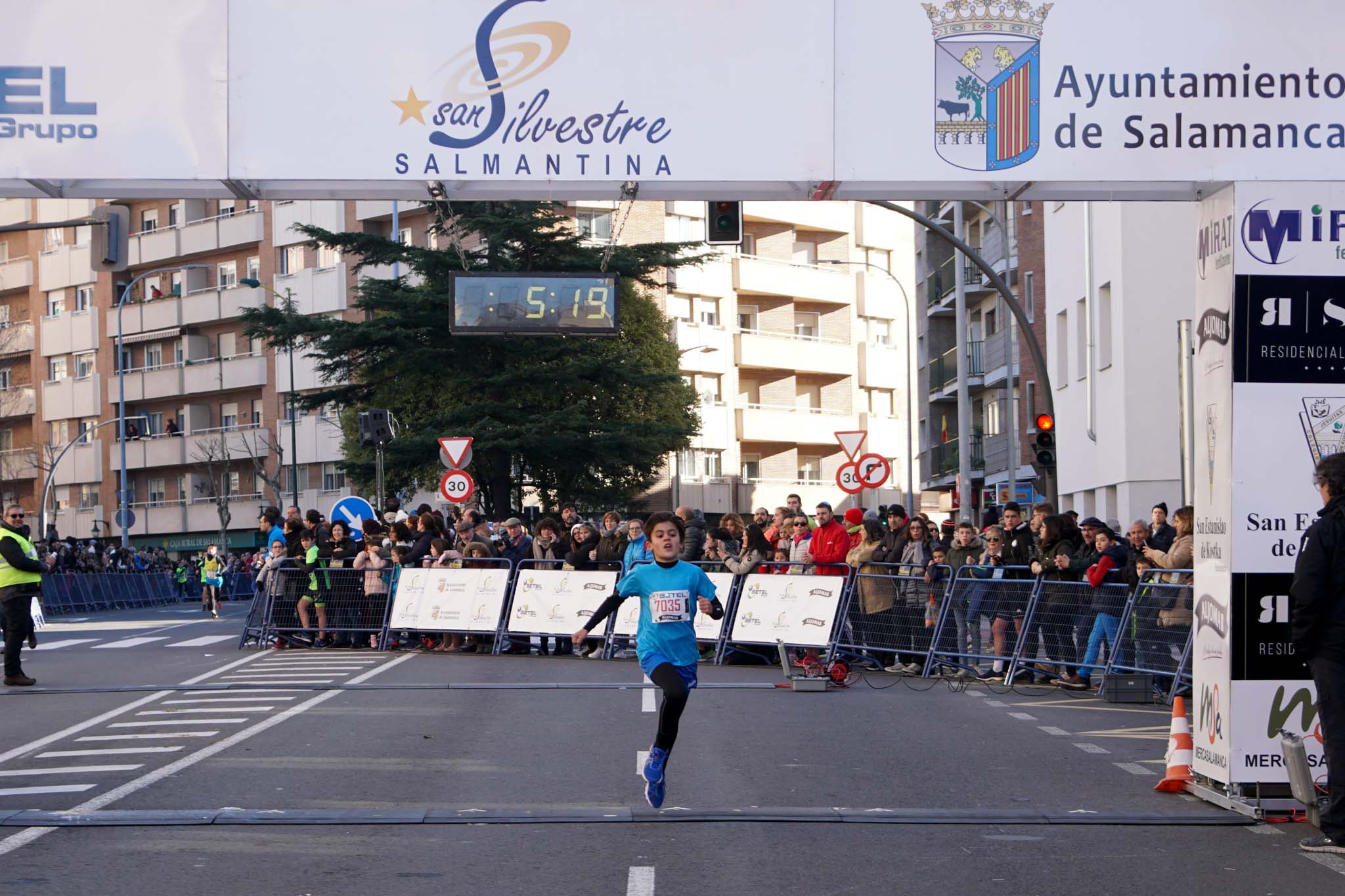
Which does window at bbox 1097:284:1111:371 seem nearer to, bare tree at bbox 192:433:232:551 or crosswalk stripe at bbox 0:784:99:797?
crosswalk stripe at bbox 0:784:99:797

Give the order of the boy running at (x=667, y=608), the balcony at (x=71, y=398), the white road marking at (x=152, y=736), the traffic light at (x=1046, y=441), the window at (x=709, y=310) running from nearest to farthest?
1. the boy running at (x=667, y=608)
2. the white road marking at (x=152, y=736)
3. the traffic light at (x=1046, y=441)
4. the window at (x=709, y=310)
5. the balcony at (x=71, y=398)

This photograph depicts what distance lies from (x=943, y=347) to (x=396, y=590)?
145 feet

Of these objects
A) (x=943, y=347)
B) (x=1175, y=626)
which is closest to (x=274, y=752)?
(x=1175, y=626)

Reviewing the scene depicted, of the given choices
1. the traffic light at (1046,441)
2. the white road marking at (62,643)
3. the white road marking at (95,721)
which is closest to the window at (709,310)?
the white road marking at (62,643)

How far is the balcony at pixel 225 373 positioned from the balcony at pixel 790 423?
21.9m

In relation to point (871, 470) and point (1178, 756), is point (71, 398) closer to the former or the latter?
point (871, 470)

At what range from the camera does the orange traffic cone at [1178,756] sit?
1103 centimetres

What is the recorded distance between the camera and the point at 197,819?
32.2 feet

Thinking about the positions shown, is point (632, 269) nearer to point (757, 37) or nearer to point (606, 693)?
point (606, 693)

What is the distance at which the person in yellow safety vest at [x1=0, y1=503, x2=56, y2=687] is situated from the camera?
18.5 m

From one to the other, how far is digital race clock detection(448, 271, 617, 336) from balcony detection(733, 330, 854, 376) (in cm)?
5111

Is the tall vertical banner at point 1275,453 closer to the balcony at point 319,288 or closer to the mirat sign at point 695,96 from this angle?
the mirat sign at point 695,96

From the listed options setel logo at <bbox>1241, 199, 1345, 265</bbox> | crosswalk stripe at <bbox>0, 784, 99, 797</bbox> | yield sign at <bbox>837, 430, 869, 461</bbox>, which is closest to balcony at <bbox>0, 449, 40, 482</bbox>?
yield sign at <bbox>837, 430, 869, 461</bbox>

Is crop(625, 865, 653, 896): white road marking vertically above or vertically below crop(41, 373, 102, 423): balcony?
below
